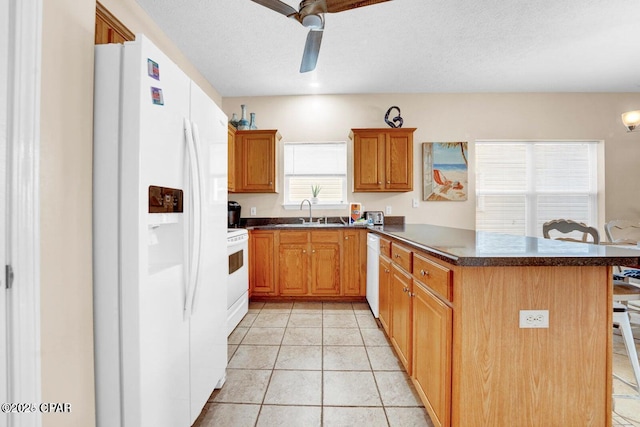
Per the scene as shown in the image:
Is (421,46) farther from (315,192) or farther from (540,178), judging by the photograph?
(540,178)

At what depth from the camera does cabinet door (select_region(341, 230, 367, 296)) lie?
346cm

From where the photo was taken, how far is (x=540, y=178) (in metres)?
4.05

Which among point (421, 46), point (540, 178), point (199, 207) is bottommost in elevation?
point (199, 207)

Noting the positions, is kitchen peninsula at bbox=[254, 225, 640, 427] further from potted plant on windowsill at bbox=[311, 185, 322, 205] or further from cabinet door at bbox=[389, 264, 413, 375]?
potted plant on windowsill at bbox=[311, 185, 322, 205]

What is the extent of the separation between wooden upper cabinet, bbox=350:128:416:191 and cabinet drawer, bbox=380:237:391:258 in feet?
4.33

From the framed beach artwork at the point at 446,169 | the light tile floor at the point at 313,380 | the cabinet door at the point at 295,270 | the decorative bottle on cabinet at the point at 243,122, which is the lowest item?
the light tile floor at the point at 313,380

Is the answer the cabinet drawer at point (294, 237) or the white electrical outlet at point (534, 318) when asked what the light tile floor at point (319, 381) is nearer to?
the white electrical outlet at point (534, 318)

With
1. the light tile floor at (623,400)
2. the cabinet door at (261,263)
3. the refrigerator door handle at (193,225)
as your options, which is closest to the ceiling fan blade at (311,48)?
the refrigerator door handle at (193,225)

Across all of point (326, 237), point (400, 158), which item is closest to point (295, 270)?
point (326, 237)

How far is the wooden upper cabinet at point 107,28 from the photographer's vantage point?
188 centimetres

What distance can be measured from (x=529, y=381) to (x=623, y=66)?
13.7 feet

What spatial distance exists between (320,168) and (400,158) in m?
1.10

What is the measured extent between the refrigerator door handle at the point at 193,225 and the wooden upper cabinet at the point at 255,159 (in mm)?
2488

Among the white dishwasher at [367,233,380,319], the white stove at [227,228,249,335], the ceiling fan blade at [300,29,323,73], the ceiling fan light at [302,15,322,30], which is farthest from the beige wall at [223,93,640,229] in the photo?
the ceiling fan light at [302,15,322,30]
